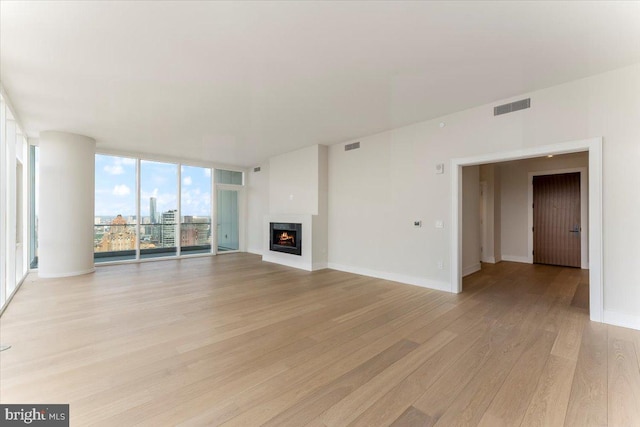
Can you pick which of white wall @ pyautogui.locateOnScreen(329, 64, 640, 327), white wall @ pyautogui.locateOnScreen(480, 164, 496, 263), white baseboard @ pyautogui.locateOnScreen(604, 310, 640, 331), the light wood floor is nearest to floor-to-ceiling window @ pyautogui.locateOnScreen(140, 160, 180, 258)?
the light wood floor

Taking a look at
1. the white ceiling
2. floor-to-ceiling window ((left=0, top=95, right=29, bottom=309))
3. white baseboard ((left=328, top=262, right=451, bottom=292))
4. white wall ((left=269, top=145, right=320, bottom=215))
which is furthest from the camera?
white wall ((left=269, top=145, right=320, bottom=215))

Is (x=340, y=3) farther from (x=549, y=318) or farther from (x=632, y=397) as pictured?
(x=549, y=318)

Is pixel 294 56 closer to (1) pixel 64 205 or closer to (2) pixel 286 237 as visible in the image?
(2) pixel 286 237

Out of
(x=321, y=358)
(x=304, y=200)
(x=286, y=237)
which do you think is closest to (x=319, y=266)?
(x=286, y=237)

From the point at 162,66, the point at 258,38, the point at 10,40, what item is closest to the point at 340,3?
the point at 258,38

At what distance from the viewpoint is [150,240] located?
295 inches

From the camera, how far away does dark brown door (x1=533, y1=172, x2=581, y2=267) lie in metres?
6.34

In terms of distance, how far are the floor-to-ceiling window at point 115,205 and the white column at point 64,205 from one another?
2.80ft

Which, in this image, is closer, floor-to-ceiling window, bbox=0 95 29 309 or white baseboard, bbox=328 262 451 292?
floor-to-ceiling window, bbox=0 95 29 309

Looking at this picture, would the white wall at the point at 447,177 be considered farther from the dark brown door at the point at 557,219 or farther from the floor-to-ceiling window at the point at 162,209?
the floor-to-ceiling window at the point at 162,209

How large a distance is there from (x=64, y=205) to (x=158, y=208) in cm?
217

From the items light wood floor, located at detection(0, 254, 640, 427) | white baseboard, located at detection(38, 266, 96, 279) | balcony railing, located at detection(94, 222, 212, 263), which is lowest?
light wood floor, located at detection(0, 254, 640, 427)

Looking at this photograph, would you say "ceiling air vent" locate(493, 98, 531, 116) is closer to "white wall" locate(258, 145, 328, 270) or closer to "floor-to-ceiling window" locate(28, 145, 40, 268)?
"white wall" locate(258, 145, 328, 270)

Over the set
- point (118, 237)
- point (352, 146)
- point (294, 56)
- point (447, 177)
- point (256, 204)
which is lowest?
point (118, 237)
